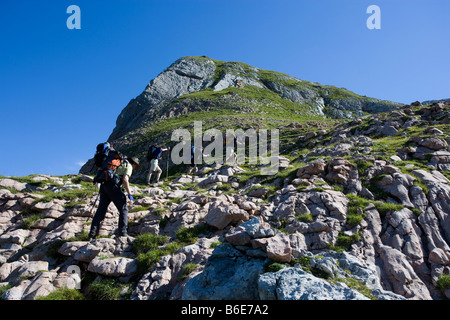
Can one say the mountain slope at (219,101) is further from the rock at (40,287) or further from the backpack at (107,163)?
the rock at (40,287)

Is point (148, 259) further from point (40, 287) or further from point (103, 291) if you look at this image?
point (40, 287)

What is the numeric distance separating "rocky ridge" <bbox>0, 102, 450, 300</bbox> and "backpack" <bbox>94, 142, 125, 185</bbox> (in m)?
1.99

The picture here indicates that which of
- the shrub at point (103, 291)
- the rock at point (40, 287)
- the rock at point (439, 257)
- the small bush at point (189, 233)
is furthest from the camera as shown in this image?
the small bush at point (189, 233)

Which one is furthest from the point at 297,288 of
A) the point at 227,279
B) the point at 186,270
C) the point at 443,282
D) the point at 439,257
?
the point at 439,257

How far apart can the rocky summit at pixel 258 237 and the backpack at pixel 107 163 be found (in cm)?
177

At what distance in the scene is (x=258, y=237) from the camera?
5977 mm

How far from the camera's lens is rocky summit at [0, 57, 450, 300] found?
548 centimetres

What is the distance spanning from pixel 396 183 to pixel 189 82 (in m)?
79.1

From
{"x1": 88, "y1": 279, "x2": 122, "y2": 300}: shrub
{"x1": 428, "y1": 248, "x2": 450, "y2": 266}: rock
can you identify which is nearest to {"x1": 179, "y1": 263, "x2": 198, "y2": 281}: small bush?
{"x1": 88, "y1": 279, "x2": 122, "y2": 300}: shrub

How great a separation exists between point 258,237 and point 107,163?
6.17 m

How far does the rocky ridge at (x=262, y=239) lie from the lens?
547cm

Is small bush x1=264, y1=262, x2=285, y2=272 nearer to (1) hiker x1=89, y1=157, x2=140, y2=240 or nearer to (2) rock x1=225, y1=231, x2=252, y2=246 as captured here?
(2) rock x1=225, y1=231, x2=252, y2=246

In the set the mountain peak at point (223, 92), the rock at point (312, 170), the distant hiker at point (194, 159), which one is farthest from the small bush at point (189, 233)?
the mountain peak at point (223, 92)
